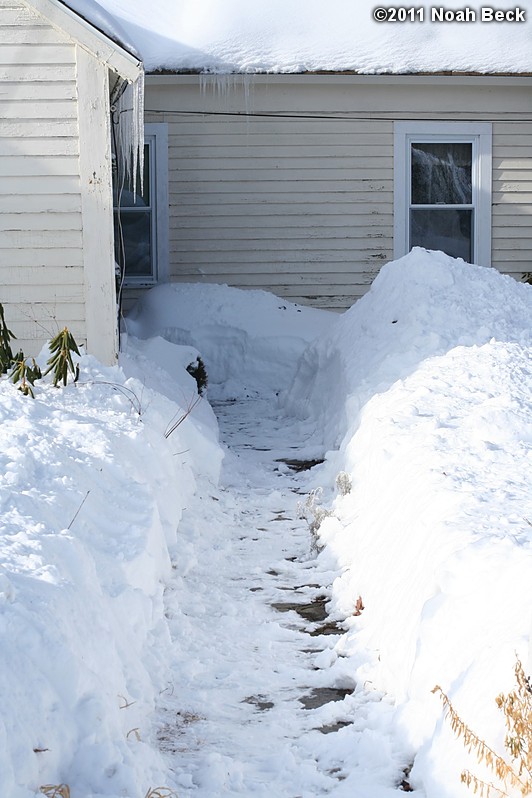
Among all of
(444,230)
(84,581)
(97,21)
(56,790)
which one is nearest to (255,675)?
(84,581)

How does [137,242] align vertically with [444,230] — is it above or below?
below

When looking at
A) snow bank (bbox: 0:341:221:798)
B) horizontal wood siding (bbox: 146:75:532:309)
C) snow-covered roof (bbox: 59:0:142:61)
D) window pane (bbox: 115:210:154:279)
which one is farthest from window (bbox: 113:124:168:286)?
snow bank (bbox: 0:341:221:798)

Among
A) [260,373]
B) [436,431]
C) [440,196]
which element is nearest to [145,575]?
[436,431]

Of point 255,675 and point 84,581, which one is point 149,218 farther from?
point 84,581

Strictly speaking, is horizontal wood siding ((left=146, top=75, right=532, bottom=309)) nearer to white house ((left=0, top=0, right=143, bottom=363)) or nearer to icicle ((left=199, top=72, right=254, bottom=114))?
icicle ((left=199, top=72, right=254, bottom=114))

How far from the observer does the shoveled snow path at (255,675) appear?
3.43 meters

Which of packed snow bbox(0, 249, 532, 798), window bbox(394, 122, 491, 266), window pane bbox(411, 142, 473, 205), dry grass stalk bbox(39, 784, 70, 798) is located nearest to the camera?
dry grass stalk bbox(39, 784, 70, 798)

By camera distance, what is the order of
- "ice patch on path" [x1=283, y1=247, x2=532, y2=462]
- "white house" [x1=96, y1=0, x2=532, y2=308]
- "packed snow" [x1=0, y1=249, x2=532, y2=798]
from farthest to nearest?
"white house" [x1=96, y1=0, x2=532, y2=308]
"ice patch on path" [x1=283, y1=247, x2=532, y2=462]
"packed snow" [x1=0, y1=249, x2=532, y2=798]

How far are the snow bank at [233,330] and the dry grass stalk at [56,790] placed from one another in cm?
821

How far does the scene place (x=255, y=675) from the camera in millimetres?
4277

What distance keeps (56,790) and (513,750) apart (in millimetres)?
1306

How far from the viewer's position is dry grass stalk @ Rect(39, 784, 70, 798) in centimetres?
271

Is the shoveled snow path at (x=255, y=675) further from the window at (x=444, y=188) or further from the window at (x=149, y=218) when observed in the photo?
the window at (x=444, y=188)

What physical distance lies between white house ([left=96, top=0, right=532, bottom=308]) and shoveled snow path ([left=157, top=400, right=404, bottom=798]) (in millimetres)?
5420
